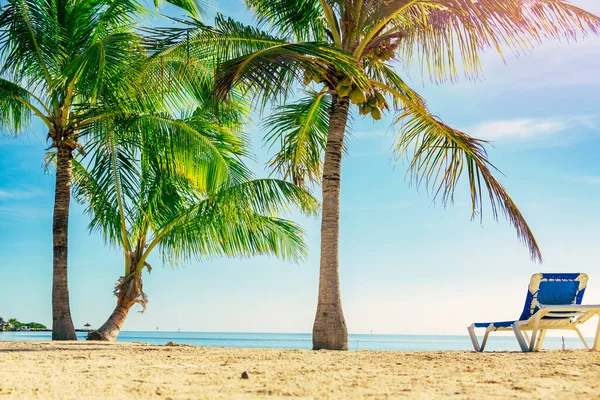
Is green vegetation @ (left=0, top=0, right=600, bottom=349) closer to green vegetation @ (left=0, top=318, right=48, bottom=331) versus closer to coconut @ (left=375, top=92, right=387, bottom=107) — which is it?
coconut @ (left=375, top=92, right=387, bottom=107)

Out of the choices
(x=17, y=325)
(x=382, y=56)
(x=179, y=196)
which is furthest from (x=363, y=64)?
(x=17, y=325)

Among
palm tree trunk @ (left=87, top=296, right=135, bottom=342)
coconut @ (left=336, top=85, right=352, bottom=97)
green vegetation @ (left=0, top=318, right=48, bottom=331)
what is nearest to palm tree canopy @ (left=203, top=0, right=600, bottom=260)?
coconut @ (left=336, top=85, right=352, bottom=97)

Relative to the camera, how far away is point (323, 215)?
28.5 ft

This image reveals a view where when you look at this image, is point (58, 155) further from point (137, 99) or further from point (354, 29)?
point (354, 29)

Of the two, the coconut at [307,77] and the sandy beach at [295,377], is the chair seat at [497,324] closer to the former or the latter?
the sandy beach at [295,377]

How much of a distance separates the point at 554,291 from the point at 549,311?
42cm

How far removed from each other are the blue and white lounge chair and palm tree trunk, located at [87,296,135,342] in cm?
702

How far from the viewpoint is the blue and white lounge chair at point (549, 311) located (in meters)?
7.96

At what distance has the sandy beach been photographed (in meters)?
3.82

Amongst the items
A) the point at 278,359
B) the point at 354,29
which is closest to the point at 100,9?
the point at 354,29

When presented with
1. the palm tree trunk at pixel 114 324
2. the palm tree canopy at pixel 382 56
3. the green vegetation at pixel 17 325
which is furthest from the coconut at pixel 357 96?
the green vegetation at pixel 17 325

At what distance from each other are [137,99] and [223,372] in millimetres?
6582

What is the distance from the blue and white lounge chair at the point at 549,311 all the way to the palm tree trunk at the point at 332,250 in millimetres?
2063

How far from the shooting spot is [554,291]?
837 cm
